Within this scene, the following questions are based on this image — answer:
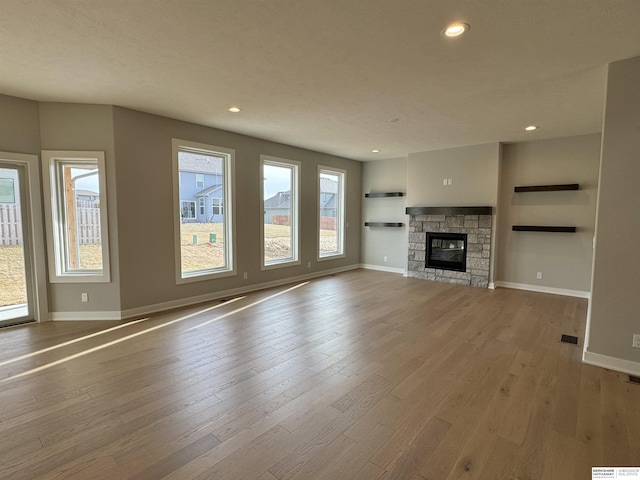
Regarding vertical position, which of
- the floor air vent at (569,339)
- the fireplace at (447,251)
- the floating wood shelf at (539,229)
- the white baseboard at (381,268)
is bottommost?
the floor air vent at (569,339)

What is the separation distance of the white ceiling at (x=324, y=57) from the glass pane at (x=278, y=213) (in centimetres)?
173

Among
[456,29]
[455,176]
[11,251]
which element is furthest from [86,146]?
[455,176]

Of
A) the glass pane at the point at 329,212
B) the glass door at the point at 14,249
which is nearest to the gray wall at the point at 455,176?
the glass pane at the point at 329,212

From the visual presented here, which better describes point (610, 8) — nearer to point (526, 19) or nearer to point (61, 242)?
point (526, 19)

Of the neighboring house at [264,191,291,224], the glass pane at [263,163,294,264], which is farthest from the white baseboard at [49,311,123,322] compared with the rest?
the neighboring house at [264,191,291,224]

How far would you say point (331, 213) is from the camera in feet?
24.9

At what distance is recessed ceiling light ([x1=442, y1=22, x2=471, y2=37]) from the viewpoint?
86.0 inches

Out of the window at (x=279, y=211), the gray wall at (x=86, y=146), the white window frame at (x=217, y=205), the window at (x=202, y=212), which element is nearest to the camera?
the gray wall at (x=86, y=146)

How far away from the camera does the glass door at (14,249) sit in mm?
3738

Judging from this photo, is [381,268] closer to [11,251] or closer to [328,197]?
[328,197]

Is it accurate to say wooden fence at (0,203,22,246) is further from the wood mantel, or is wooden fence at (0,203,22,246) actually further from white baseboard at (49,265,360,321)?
the wood mantel

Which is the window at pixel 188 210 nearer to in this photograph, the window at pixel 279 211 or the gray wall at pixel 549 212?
the window at pixel 279 211

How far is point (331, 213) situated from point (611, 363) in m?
5.58

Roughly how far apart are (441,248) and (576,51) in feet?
14.7
